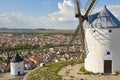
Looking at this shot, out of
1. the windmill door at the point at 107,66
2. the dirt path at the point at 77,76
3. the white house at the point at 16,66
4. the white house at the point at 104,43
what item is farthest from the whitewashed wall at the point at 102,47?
the white house at the point at 16,66

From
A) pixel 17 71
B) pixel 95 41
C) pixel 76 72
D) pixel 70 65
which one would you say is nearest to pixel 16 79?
pixel 17 71

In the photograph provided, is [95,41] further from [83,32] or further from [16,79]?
[16,79]

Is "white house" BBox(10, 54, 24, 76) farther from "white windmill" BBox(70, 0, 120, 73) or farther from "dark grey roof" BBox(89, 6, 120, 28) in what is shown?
"dark grey roof" BBox(89, 6, 120, 28)

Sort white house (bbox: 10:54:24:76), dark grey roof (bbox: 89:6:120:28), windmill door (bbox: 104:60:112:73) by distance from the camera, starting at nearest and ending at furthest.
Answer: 1. dark grey roof (bbox: 89:6:120:28)
2. windmill door (bbox: 104:60:112:73)
3. white house (bbox: 10:54:24:76)

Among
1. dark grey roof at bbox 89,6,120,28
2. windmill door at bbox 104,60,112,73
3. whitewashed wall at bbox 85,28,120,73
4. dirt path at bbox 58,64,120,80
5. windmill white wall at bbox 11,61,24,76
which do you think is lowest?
windmill white wall at bbox 11,61,24,76

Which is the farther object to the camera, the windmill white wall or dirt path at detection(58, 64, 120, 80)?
the windmill white wall

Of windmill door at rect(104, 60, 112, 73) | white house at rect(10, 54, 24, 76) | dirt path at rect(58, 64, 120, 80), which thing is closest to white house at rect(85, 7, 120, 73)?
windmill door at rect(104, 60, 112, 73)

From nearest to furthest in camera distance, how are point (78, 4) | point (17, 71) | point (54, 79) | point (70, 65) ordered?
point (54, 79) < point (78, 4) < point (70, 65) < point (17, 71)

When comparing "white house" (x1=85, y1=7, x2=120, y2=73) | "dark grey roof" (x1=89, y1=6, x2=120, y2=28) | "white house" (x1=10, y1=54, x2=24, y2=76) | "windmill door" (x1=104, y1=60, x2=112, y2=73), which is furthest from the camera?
"white house" (x1=10, y1=54, x2=24, y2=76)
